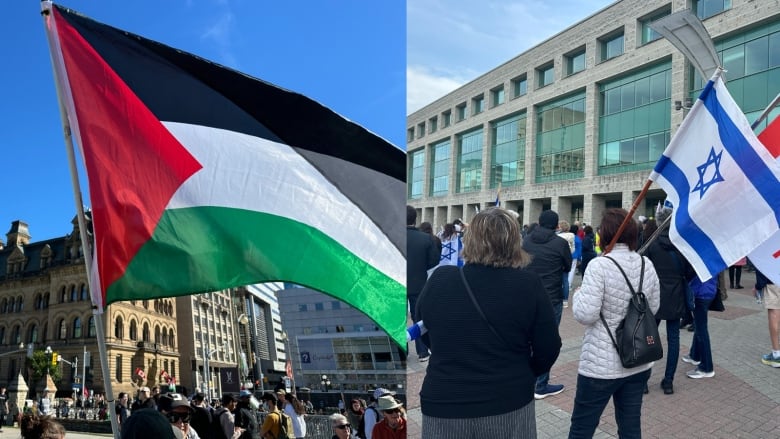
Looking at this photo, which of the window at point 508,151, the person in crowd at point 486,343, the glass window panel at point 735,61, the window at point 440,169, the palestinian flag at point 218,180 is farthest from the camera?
the window at point 440,169

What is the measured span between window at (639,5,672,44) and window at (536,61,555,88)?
7.52 meters

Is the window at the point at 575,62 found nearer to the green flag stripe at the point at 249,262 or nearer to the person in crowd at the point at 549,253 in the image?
the person in crowd at the point at 549,253

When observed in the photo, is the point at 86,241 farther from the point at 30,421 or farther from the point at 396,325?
the point at 396,325

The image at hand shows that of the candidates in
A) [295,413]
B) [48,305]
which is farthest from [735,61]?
[48,305]

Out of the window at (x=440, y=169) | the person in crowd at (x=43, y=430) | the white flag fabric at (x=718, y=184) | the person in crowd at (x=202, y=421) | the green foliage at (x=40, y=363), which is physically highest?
the window at (x=440, y=169)

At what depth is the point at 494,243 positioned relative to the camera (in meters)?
2.58

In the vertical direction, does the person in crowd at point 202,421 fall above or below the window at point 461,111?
below

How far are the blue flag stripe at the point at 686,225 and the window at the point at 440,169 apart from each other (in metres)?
47.0

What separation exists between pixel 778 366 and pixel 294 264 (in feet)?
19.3

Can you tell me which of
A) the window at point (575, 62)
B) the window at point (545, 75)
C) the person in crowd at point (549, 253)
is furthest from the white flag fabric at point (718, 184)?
the window at point (545, 75)

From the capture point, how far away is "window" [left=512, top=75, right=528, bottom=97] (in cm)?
4296

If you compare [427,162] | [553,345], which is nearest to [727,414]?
[553,345]

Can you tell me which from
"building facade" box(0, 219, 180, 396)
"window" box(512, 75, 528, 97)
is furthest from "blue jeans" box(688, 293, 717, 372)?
"window" box(512, 75, 528, 97)

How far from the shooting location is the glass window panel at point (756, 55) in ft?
85.9
